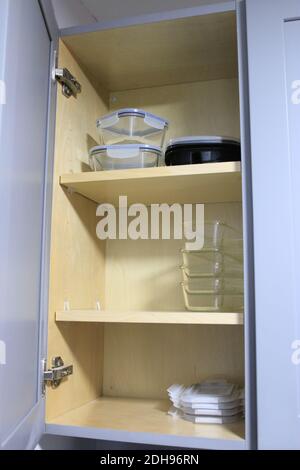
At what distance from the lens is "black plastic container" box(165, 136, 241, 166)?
3.40 ft

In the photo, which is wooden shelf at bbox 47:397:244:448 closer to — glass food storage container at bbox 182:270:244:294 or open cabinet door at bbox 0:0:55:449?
open cabinet door at bbox 0:0:55:449

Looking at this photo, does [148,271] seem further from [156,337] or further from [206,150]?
[206,150]

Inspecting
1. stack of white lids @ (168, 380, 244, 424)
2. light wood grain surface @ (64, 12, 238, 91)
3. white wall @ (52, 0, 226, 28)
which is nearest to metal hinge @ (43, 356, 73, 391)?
stack of white lids @ (168, 380, 244, 424)

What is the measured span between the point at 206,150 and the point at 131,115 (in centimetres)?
22

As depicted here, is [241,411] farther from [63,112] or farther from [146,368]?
[63,112]

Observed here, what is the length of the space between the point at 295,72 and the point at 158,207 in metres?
0.57

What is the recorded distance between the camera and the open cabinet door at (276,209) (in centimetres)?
84

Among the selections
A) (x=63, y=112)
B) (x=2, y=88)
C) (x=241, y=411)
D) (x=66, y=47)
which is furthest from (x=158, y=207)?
(x=2, y=88)

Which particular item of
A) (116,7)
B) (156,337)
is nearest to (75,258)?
(156,337)

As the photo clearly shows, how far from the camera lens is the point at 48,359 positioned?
3.26 ft

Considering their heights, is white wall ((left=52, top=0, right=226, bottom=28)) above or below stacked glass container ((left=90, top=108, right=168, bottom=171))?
above

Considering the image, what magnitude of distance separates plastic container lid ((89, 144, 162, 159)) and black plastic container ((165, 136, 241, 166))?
0.22 feet

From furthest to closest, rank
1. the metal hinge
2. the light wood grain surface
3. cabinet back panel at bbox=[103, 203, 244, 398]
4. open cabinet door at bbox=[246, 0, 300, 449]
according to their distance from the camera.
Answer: cabinet back panel at bbox=[103, 203, 244, 398], the light wood grain surface, the metal hinge, open cabinet door at bbox=[246, 0, 300, 449]

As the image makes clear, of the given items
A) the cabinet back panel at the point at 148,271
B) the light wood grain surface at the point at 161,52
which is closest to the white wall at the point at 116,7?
the light wood grain surface at the point at 161,52
